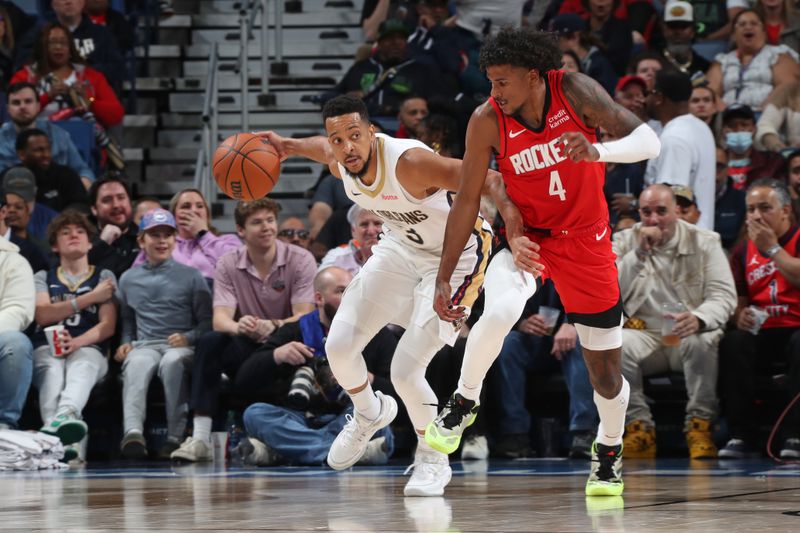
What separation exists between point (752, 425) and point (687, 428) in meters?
0.43

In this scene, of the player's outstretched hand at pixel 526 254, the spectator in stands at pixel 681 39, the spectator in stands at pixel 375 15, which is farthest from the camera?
the spectator in stands at pixel 375 15

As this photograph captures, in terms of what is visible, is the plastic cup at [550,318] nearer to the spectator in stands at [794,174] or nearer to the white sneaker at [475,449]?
the white sneaker at [475,449]

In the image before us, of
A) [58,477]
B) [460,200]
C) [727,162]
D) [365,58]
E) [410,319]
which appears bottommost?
[58,477]

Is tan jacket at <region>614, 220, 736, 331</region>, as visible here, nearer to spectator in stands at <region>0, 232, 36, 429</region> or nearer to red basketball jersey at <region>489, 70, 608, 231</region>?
red basketball jersey at <region>489, 70, 608, 231</region>

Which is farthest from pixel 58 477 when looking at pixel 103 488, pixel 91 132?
pixel 91 132

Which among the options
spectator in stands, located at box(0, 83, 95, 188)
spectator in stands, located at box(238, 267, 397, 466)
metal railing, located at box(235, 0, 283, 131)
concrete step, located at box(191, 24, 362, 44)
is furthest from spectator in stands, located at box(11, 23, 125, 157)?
spectator in stands, located at box(238, 267, 397, 466)

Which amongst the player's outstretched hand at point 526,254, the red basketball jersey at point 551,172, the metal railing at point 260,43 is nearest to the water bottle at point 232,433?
the metal railing at point 260,43

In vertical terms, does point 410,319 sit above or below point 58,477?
above

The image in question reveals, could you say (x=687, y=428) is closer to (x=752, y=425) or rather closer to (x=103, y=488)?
(x=752, y=425)

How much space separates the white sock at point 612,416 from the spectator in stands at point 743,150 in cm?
439

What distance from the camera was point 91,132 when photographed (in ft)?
34.8

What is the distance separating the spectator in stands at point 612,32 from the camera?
10.8 metres

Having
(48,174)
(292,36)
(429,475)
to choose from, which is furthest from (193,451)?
(292,36)

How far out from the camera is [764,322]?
8.02m
